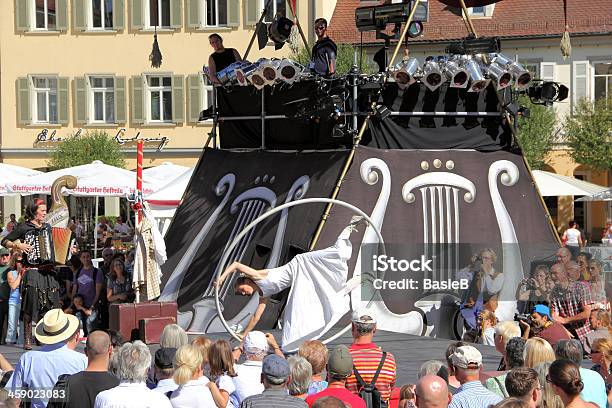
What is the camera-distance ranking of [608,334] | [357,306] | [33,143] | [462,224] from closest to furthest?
[608,334]
[357,306]
[462,224]
[33,143]


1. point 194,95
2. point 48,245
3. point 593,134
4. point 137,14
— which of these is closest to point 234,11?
point 194,95

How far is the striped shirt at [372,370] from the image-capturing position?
28.7 ft

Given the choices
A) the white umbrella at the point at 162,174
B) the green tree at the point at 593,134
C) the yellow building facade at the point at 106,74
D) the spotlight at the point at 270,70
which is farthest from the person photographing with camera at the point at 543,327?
the yellow building facade at the point at 106,74

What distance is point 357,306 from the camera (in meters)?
15.9

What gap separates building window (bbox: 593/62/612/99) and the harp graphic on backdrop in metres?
27.1

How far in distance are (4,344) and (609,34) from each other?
98.4 ft

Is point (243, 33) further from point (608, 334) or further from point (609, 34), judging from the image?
point (608, 334)

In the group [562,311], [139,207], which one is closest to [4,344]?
[139,207]

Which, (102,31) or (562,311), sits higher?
(102,31)

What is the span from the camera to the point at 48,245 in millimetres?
16172

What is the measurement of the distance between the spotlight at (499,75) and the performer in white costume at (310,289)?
152 inches

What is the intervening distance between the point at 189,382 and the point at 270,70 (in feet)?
31.7

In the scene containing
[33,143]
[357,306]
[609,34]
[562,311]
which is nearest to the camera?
[562,311]

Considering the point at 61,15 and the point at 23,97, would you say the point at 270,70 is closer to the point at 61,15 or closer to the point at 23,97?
the point at 61,15
